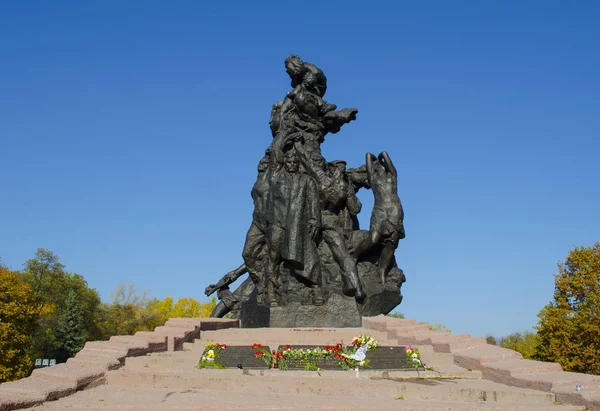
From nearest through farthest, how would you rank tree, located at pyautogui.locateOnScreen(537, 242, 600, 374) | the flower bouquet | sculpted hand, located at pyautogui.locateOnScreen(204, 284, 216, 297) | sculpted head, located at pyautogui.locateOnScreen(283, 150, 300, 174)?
the flower bouquet
sculpted head, located at pyautogui.locateOnScreen(283, 150, 300, 174)
sculpted hand, located at pyautogui.locateOnScreen(204, 284, 216, 297)
tree, located at pyautogui.locateOnScreen(537, 242, 600, 374)

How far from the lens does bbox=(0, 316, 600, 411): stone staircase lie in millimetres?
7184

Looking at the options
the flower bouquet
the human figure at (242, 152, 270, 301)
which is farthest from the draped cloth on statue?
the flower bouquet

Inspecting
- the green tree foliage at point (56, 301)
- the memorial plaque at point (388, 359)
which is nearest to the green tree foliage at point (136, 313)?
the green tree foliage at point (56, 301)

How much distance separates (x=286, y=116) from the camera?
1529cm

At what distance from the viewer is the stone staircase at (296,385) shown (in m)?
7.18

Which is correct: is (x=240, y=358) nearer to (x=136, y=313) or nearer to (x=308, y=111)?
(x=308, y=111)

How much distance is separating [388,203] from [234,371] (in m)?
7.33

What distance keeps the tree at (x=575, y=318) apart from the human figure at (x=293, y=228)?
42.4 ft

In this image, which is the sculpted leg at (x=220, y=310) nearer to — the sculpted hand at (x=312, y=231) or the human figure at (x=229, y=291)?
the human figure at (x=229, y=291)

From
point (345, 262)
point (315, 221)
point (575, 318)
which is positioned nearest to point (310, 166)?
point (315, 221)

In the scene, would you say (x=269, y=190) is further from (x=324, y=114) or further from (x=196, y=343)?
(x=196, y=343)

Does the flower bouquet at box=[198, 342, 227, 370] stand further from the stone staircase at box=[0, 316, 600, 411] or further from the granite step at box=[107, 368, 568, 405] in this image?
the granite step at box=[107, 368, 568, 405]

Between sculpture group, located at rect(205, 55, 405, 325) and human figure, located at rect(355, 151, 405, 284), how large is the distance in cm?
2

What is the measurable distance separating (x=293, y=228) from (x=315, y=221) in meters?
0.54
